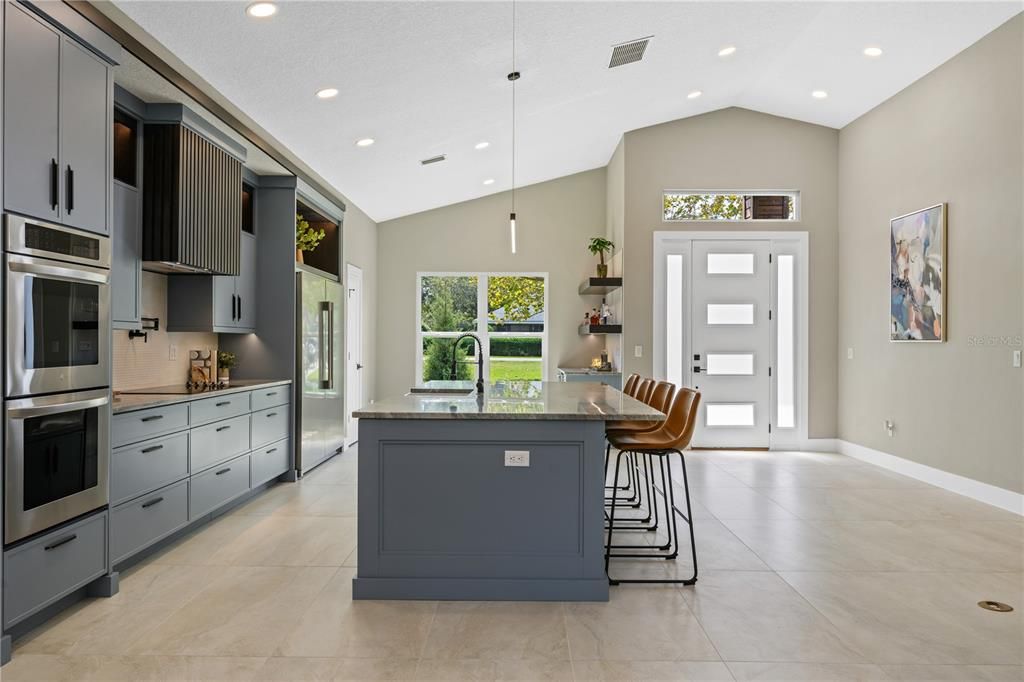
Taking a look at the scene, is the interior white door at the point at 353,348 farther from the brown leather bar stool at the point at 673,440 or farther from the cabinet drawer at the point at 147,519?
the brown leather bar stool at the point at 673,440

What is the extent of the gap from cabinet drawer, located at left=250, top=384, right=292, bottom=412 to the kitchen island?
7.09 feet

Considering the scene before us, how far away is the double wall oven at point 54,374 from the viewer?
A: 2.42m

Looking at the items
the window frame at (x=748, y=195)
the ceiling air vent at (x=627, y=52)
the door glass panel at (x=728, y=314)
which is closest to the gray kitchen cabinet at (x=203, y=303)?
the ceiling air vent at (x=627, y=52)

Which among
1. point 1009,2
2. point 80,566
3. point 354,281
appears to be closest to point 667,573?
point 80,566

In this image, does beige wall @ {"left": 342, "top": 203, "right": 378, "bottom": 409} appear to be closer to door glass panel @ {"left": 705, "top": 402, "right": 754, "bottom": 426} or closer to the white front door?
the white front door

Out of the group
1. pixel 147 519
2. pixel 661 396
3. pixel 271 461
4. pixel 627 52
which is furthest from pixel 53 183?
pixel 627 52

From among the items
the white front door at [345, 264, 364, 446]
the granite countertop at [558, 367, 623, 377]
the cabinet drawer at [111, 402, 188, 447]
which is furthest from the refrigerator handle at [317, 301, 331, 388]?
the granite countertop at [558, 367, 623, 377]

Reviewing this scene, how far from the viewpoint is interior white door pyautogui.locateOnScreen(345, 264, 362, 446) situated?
24.2 feet

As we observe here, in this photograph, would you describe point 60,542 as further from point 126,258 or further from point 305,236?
point 305,236

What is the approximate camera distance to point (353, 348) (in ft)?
25.1

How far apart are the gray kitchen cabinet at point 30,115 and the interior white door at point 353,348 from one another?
4.54m

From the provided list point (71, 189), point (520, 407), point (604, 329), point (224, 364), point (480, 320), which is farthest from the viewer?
point (480, 320)

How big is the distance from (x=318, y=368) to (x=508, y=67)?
3.09m

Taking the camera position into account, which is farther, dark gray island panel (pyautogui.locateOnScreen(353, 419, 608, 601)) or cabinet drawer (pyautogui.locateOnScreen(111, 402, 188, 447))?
cabinet drawer (pyautogui.locateOnScreen(111, 402, 188, 447))
